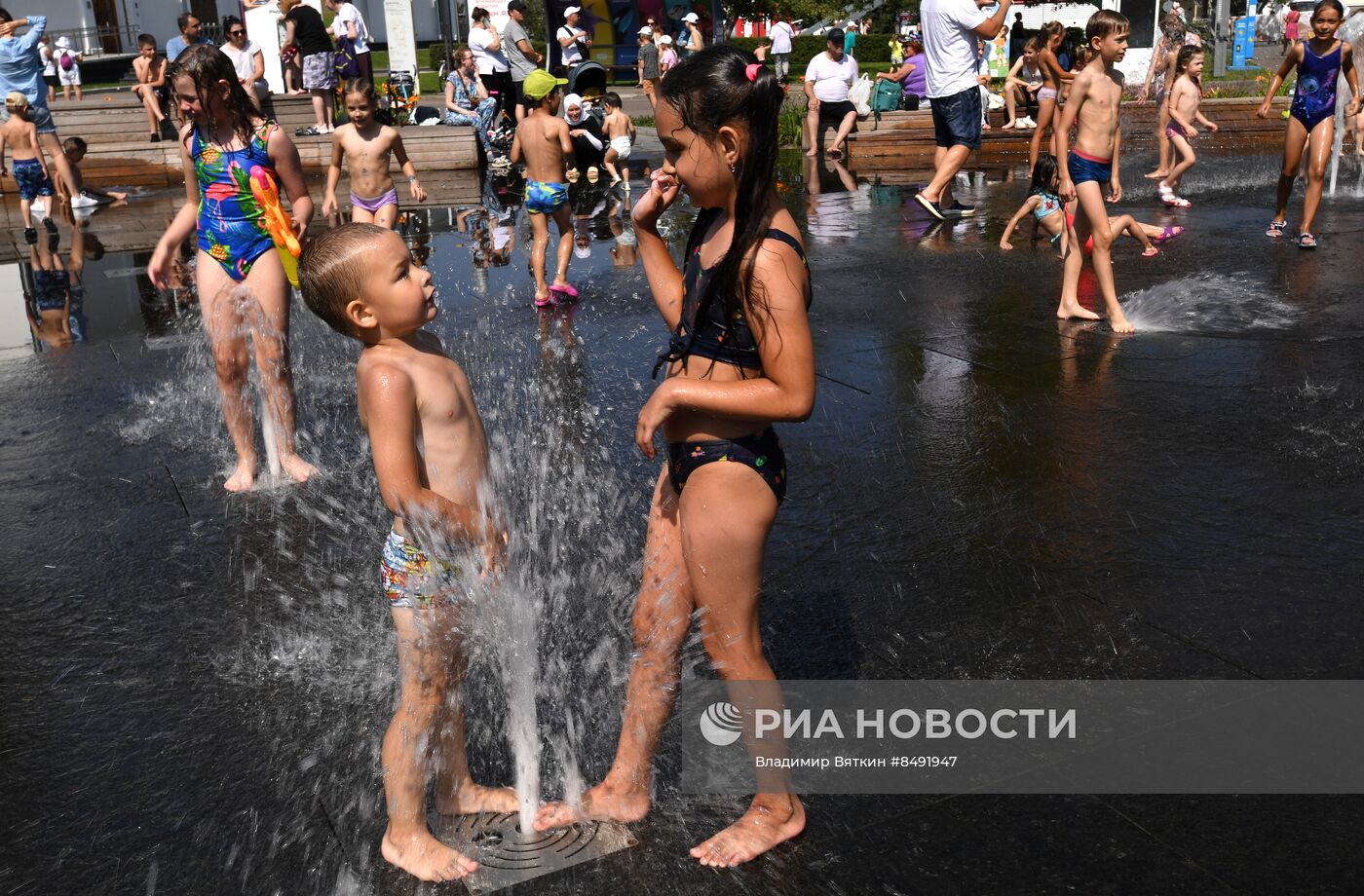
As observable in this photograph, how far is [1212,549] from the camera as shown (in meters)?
4.48

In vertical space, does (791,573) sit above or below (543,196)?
below

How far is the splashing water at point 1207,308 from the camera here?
7.64m

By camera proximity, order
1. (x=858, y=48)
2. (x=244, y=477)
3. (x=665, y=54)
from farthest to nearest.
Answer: (x=858, y=48)
(x=665, y=54)
(x=244, y=477)

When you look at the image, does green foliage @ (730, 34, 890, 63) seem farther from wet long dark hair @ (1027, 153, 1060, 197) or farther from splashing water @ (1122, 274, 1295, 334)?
splashing water @ (1122, 274, 1295, 334)

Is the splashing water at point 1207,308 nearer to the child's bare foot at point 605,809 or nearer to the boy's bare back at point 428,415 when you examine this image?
the child's bare foot at point 605,809

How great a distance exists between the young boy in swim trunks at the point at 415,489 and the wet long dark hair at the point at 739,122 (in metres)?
0.69

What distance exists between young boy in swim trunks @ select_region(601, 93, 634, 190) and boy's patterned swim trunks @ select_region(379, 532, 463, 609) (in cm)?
1412

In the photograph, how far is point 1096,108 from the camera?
24.2 feet

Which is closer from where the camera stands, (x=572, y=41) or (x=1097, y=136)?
(x=1097, y=136)

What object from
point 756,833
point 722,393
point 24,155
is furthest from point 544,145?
point 24,155

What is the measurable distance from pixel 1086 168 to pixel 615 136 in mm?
10887

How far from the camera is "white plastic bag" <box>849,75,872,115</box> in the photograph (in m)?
20.1

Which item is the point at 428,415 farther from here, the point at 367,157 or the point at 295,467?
the point at 367,157

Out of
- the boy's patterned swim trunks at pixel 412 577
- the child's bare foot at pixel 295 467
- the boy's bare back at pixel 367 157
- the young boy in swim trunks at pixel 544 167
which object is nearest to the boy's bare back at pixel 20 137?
the boy's bare back at pixel 367 157
